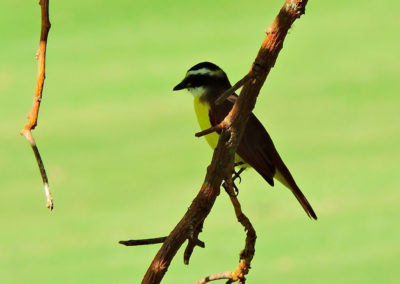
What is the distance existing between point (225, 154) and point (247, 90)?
0.18 ft

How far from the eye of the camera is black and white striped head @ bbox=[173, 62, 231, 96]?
6.12 ft

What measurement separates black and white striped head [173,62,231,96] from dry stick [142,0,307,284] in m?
1.29

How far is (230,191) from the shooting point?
0.67 m

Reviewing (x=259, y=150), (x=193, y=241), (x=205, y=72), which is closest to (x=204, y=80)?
(x=205, y=72)

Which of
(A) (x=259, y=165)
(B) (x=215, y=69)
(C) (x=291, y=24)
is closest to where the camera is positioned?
(C) (x=291, y=24)

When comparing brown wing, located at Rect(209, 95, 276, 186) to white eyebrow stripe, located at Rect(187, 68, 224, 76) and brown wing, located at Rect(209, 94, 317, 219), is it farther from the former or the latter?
white eyebrow stripe, located at Rect(187, 68, 224, 76)

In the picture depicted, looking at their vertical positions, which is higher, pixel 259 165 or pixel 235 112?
pixel 259 165

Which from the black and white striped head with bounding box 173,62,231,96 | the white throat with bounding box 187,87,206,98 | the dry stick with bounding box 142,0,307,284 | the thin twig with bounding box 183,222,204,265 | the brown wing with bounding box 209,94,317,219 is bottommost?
the thin twig with bounding box 183,222,204,265

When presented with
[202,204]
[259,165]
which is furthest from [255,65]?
[259,165]

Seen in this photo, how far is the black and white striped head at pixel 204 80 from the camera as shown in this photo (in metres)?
1.87

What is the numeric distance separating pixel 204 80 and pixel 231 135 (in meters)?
1.32

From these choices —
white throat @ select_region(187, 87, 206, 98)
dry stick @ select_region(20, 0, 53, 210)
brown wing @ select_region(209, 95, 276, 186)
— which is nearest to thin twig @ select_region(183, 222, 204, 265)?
dry stick @ select_region(20, 0, 53, 210)

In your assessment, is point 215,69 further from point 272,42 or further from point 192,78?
point 272,42

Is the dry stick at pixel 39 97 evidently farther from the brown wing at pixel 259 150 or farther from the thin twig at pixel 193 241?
the brown wing at pixel 259 150
